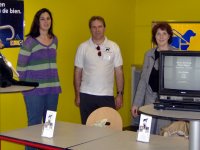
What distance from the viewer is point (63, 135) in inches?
122

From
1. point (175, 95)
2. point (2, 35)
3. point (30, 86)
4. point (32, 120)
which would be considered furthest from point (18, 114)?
point (175, 95)

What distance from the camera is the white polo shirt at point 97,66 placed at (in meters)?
4.74

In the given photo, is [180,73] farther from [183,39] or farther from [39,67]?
[183,39]

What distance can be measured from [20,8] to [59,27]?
673mm

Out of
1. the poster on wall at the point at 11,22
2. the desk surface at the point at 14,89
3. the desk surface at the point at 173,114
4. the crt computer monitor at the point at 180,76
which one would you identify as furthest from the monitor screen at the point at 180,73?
the poster on wall at the point at 11,22

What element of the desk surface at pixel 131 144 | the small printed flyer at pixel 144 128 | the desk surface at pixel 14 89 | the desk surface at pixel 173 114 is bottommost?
the desk surface at pixel 131 144

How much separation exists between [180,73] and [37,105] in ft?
6.92

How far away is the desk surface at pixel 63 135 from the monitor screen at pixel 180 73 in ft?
2.23

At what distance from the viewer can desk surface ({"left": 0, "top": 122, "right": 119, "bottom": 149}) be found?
2.90m

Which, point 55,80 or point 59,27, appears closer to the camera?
point 55,80

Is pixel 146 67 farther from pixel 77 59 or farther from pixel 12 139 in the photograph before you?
pixel 12 139

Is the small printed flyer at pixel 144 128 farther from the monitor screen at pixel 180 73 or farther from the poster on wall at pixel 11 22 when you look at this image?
the poster on wall at pixel 11 22

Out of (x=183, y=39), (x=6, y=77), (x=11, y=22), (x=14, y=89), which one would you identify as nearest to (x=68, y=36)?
(x=11, y=22)

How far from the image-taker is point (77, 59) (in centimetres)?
488
